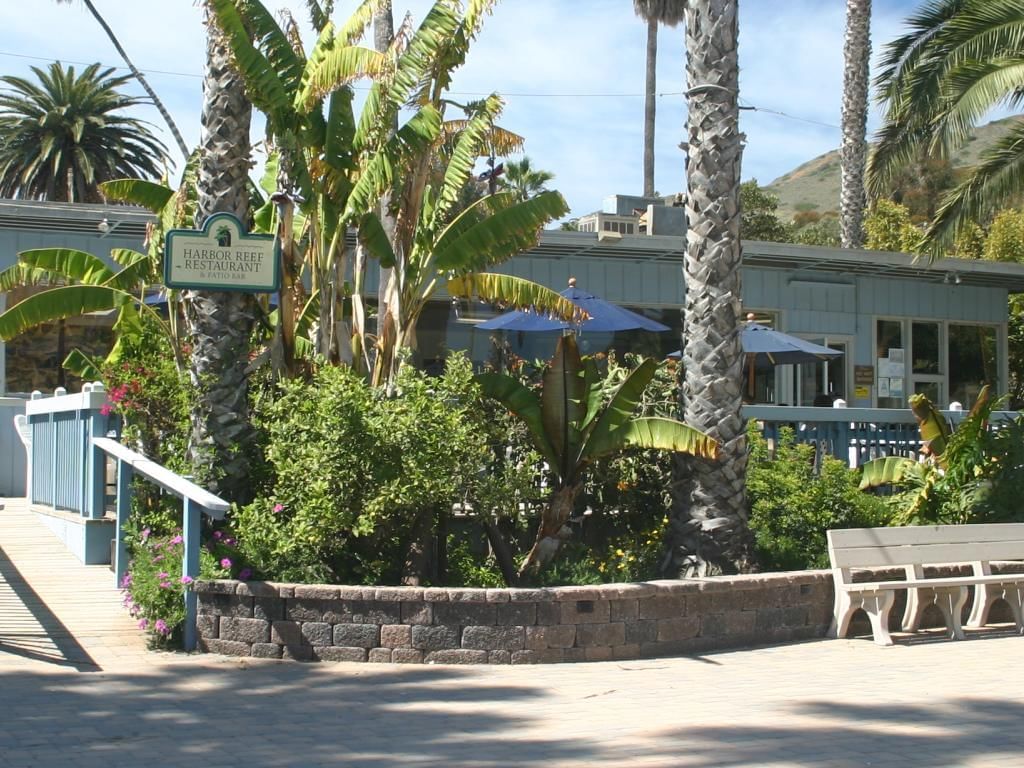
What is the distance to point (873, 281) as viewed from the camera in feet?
82.4

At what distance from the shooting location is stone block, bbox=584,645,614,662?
9.17 meters

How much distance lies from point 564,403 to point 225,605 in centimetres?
306

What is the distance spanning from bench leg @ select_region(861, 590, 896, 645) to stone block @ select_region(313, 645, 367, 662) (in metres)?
4.01

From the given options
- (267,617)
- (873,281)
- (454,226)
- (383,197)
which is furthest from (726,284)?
(873,281)

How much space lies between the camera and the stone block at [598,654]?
9172 mm

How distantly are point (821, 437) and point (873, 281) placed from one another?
42.3ft

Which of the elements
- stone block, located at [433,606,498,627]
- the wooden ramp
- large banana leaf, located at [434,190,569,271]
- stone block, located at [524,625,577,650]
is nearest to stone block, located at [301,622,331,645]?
stone block, located at [433,606,498,627]

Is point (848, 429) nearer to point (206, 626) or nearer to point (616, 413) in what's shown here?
point (616, 413)

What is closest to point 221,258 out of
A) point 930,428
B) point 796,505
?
point 796,505

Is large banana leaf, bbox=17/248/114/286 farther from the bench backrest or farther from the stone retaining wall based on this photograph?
the bench backrest

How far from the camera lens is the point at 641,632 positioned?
9.34 meters

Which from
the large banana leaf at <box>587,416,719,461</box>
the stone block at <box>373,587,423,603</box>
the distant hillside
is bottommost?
the stone block at <box>373,587,423,603</box>

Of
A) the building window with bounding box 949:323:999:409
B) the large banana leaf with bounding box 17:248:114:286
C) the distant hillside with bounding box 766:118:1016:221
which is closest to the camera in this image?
the large banana leaf with bounding box 17:248:114:286

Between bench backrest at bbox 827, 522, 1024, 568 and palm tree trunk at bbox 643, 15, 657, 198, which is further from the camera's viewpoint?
palm tree trunk at bbox 643, 15, 657, 198
